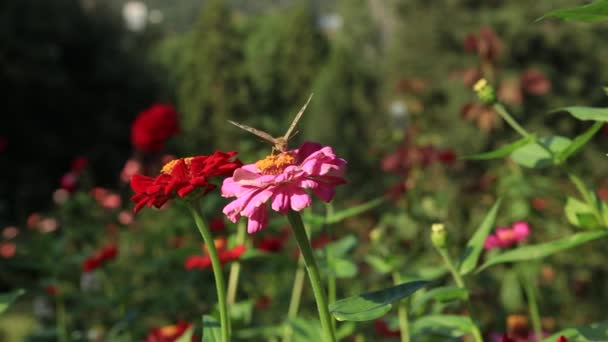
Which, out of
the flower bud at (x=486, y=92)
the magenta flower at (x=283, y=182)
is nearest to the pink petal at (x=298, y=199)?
the magenta flower at (x=283, y=182)

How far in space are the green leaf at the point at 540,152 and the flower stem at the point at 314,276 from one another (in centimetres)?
41

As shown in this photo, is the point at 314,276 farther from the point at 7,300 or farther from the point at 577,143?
the point at 7,300

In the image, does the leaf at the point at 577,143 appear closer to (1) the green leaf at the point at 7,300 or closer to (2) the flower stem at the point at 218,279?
(2) the flower stem at the point at 218,279

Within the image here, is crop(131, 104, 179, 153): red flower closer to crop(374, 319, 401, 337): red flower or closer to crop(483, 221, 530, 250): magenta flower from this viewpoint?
crop(374, 319, 401, 337): red flower

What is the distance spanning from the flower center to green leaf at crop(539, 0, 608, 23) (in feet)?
1.03

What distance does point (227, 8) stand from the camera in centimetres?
1930

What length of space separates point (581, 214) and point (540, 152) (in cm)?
12

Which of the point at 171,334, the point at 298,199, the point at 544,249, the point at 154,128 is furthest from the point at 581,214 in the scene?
the point at 154,128

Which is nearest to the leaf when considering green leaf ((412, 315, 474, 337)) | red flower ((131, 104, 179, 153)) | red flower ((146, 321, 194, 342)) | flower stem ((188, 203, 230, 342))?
green leaf ((412, 315, 474, 337))

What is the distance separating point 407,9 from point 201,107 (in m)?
8.04

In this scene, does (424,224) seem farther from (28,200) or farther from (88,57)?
(88,57)

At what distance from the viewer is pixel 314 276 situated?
781 millimetres

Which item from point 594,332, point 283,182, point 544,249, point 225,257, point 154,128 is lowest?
point 594,332

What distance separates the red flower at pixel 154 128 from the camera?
2.48m
